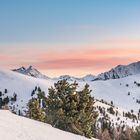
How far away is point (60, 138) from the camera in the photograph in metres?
49.2

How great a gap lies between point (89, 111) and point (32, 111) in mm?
13011

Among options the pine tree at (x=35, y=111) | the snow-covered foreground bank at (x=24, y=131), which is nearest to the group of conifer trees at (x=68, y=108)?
the pine tree at (x=35, y=111)

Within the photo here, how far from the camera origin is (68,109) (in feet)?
250

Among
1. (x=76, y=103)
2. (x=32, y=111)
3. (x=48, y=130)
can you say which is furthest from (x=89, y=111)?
(x=48, y=130)

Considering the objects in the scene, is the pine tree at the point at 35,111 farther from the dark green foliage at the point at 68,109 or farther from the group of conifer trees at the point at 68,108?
the dark green foliage at the point at 68,109

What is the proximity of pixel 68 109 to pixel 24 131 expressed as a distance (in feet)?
102

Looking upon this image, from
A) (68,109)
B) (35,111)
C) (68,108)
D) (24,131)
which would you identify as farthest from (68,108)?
(24,131)

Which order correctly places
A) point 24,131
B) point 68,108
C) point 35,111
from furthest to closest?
point 35,111 → point 68,108 → point 24,131

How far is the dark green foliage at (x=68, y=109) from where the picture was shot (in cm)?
Answer: 7419

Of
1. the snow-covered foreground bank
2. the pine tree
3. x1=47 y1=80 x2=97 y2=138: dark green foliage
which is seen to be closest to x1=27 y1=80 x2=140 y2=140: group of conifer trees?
x1=47 y1=80 x2=97 y2=138: dark green foliage

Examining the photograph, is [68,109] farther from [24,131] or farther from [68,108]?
[24,131]

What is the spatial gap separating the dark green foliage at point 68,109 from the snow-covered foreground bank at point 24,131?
20.1 metres

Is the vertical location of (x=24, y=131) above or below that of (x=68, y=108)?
above

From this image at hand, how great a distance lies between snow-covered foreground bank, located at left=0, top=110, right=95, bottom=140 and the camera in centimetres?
4178
